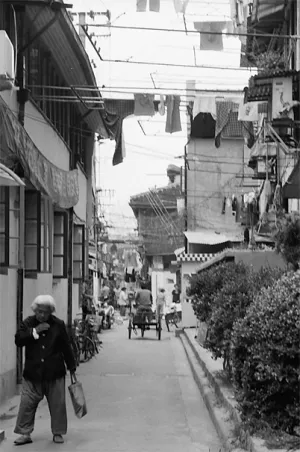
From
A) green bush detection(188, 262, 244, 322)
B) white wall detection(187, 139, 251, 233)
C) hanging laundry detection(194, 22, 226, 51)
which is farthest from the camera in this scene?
white wall detection(187, 139, 251, 233)

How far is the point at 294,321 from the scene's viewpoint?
7.84 m

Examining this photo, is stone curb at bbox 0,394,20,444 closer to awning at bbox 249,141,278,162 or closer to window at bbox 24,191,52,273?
window at bbox 24,191,52,273

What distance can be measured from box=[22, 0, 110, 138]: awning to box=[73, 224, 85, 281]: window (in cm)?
351

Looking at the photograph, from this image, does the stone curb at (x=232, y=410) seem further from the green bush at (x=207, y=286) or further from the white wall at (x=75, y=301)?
the white wall at (x=75, y=301)

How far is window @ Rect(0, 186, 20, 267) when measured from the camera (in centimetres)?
1302

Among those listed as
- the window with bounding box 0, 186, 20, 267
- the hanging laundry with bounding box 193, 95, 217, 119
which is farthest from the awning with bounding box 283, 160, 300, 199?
the window with bounding box 0, 186, 20, 267

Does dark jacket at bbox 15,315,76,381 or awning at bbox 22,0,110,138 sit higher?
awning at bbox 22,0,110,138

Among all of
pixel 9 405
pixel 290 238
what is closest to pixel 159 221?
pixel 290 238

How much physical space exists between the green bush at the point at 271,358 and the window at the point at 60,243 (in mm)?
11487

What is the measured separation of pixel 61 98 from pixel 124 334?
14.5 m

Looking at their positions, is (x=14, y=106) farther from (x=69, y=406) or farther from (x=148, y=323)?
(x=148, y=323)

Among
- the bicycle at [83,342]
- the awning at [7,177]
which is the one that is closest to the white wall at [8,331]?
the awning at [7,177]

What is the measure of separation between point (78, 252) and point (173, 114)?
6.06m

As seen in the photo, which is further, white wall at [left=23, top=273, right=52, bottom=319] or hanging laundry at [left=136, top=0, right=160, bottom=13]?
hanging laundry at [left=136, top=0, right=160, bottom=13]
